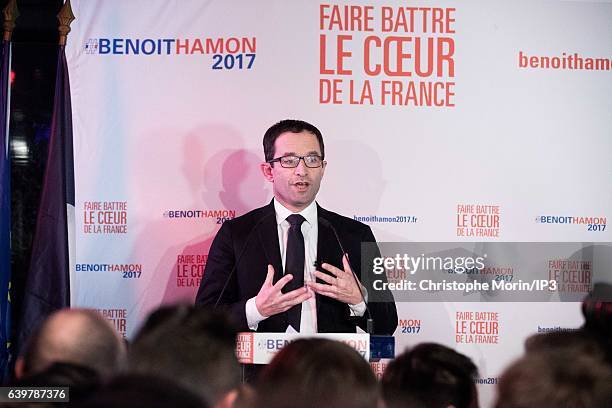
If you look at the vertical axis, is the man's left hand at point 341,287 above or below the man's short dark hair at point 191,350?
below

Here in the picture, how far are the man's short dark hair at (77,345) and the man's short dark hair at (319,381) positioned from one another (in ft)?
1.69

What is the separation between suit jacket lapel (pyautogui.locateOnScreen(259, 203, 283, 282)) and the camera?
5.23 metres

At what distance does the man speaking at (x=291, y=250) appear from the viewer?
5.06 meters

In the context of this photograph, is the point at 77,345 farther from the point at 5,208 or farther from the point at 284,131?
the point at 5,208

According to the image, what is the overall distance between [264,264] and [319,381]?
11.7 feet

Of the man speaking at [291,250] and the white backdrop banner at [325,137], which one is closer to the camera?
the man speaking at [291,250]

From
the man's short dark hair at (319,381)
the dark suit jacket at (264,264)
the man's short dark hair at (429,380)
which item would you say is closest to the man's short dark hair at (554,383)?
the man's short dark hair at (319,381)

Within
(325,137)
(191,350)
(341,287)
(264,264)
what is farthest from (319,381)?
(325,137)

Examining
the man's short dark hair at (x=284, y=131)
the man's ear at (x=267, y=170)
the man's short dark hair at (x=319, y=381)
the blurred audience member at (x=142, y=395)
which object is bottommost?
the man's short dark hair at (x=319, y=381)

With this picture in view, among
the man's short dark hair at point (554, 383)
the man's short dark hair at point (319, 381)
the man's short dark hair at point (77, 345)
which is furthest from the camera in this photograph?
the man's short dark hair at point (77, 345)

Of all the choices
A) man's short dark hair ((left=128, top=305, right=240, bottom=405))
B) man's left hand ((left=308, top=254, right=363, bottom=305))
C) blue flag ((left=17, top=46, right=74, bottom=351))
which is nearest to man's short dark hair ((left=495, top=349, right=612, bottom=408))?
man's short dark hair ((left=128, top=305, right=240, bottom=405))

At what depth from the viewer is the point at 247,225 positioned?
5.31m

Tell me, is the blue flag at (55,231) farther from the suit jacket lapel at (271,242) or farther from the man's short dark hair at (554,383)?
the man's short dark hair at (554,383)

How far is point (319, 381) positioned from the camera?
1653 mm
